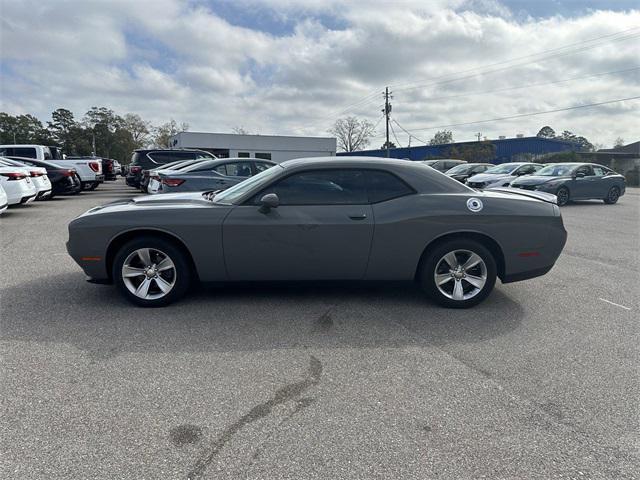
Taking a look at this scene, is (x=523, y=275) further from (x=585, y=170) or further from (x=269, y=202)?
(x=585, y=170)

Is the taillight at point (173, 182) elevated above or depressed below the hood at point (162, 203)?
above

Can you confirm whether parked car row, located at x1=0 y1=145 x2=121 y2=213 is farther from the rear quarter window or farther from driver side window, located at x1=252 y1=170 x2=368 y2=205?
the rear quarter window

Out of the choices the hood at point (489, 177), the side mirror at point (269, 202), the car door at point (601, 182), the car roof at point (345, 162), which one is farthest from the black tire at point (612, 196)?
the side mirror at point (269, 202)

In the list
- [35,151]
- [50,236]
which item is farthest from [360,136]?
[50,236]

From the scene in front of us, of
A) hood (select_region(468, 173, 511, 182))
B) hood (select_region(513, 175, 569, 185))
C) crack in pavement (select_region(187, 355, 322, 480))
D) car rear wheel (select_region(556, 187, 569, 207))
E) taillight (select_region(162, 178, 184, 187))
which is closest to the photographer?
crack in pavement (select_region(187, 355, 322, 480))

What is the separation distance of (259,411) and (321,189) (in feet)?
7.59

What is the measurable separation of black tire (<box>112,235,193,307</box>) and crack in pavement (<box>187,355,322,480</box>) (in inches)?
66.5

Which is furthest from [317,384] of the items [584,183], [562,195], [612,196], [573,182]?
[612,196]

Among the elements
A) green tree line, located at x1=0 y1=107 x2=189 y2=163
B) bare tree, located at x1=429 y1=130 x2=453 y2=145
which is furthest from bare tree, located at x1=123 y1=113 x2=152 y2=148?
bare tree, located at x1=429 y1=130 x2=453 y2=145

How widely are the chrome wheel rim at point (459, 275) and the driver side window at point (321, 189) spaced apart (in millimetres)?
1077

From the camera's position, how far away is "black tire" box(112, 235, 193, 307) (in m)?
4.05

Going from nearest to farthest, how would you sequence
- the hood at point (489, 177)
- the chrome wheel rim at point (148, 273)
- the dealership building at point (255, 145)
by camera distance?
the chrome wheel rim at point (148, 273) < the hood at point (489, 177) < the dealership building at point (255, 145)

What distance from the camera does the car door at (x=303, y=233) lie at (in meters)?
4.01

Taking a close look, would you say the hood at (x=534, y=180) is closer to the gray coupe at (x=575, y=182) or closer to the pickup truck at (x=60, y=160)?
the gray coupe at (x=575, y=182)
